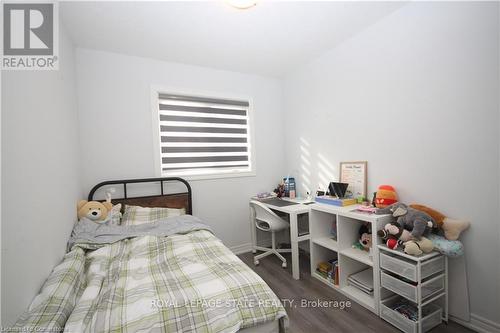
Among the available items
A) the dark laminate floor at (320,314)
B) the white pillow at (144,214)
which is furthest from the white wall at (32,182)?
the dark laminate floor at (320,314)

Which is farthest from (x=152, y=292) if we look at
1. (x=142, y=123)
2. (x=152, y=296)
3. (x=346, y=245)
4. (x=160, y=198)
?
(x=142, y=123)

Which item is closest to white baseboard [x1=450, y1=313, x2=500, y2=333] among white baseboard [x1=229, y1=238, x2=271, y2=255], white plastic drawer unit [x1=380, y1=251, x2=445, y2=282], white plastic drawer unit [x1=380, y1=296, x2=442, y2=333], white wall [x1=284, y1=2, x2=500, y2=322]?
white wall [x1=284, y1=2, x2=500, y2=322]

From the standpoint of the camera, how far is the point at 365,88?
85.1 inches

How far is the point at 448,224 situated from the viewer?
1562 mm

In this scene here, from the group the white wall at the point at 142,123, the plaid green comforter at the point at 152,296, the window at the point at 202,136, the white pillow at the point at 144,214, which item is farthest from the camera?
the window at the point at 202,136

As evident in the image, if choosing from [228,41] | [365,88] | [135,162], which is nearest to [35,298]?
[135,162]

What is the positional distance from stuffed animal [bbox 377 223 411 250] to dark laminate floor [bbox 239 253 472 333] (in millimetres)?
581

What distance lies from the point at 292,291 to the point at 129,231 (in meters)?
1.56

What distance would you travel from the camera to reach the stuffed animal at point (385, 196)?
187 cm

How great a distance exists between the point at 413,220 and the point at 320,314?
1002mm

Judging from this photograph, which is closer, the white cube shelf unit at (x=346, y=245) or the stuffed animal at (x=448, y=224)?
the stuffed animal at (x=448, y=224)

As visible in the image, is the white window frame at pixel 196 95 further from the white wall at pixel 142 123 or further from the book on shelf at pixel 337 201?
the book on shelf at pixel 337 201

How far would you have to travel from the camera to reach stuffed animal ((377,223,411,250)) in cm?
158

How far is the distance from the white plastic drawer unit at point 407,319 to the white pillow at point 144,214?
77.4 inches
